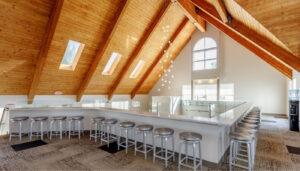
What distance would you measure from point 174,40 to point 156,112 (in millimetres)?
6999

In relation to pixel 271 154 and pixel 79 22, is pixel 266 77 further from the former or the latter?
pixel 79 22

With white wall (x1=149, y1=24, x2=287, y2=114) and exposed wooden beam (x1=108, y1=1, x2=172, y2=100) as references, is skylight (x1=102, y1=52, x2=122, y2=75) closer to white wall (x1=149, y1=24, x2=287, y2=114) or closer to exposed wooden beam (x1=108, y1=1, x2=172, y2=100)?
exposed wooden beam (x1=108, y1=1, x2=172, y2=100)

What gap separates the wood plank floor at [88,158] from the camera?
2.86 m

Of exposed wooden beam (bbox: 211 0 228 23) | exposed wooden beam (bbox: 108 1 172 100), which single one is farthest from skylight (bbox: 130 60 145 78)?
exposed wooden beam (bbox: 211 0 228 23)

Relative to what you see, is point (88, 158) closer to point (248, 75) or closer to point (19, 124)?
point (19, 124)

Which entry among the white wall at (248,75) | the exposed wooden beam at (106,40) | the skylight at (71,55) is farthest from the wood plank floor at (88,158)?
the white wall at (248,75)

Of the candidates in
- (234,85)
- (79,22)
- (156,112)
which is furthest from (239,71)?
(79,22)

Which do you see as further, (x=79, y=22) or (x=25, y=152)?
(x=79, y=22)

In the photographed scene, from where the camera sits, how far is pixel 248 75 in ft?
30.2

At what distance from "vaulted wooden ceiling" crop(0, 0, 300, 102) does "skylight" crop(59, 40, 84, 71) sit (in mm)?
205

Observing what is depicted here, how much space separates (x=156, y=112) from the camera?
3.63 meters

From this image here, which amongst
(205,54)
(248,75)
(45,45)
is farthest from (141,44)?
(248,75)

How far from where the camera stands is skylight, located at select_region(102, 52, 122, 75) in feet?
26.6

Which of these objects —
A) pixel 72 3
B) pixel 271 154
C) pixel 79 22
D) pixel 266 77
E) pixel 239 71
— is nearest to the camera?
pixel 271 154
